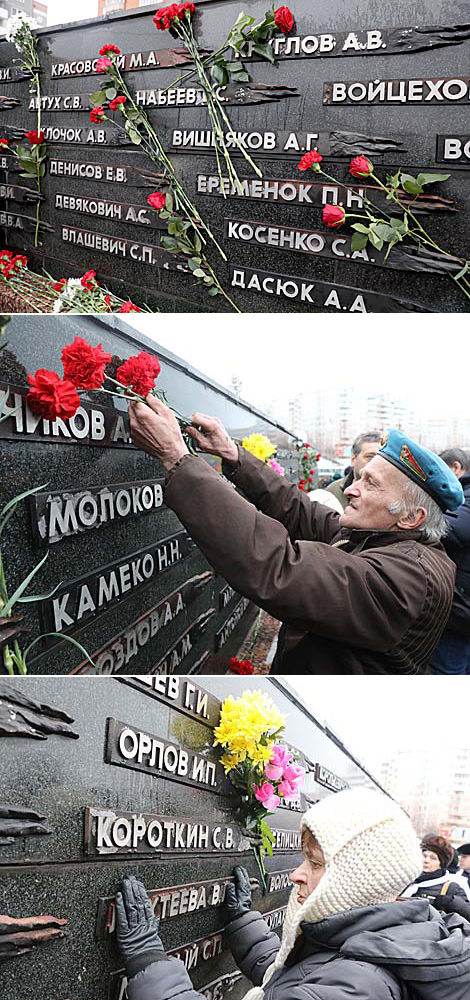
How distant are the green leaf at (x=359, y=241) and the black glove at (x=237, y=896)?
249 centimetres

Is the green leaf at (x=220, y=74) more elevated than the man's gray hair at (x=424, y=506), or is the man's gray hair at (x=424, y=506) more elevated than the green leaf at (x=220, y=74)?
the green leaf at (x=220, y=74)

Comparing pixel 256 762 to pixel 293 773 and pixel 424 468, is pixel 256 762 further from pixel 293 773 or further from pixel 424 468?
pixel 424 468

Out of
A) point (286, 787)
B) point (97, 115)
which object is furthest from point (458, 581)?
point (97, 115)

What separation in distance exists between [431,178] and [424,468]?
1.94 meters

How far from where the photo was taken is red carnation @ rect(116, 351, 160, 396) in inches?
72.4

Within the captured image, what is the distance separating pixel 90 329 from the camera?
185 cm

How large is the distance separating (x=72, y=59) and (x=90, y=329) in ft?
14.6

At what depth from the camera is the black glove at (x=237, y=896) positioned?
2.31m

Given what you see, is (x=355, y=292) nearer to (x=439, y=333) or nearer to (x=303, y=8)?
(x=303, y=8)

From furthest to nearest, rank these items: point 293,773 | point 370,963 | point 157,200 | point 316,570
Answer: point 157,200 → point 293,773 → point 316,570 → point 370,963

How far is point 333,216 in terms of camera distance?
11.9 ft

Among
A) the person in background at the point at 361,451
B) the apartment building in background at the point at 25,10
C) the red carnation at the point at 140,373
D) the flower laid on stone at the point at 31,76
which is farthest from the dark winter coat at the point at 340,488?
the apartment building in background at the point at 25,10

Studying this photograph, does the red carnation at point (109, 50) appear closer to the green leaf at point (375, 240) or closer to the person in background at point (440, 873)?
the green leaf at point (375, 240)

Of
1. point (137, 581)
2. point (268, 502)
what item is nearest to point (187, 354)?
point (268, 502)
